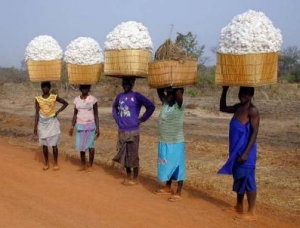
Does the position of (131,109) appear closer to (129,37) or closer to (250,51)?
(129,37)

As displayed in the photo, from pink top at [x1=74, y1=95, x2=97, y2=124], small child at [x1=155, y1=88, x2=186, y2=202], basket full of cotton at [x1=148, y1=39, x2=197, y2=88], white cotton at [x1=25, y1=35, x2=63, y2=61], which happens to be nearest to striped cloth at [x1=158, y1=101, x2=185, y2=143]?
small child at [x1=155, y1=88, x2=186, y2=202]

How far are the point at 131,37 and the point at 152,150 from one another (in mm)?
4478

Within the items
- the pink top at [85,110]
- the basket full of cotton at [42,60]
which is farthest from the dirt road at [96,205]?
the basket full of cotton at [42,60]

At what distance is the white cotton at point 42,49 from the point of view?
7438mm

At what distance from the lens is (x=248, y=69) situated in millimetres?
4598

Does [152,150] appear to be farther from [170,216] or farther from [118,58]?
[170,216]

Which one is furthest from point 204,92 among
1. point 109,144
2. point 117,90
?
point 109,144

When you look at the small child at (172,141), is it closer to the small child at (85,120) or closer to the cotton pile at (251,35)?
the cotton pile at (251,35)

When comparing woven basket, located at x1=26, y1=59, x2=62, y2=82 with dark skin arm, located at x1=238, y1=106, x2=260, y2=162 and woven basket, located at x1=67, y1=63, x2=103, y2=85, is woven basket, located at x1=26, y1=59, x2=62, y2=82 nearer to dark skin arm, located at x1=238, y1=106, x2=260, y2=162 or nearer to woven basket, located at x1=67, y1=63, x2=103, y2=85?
woven basket, located at x1=67, y1=63, x2=103, y2=85

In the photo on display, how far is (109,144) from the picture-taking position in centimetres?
1109

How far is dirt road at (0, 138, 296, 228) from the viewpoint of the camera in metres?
4.78

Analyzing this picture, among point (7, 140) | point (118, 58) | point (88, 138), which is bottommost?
point (7, 140)

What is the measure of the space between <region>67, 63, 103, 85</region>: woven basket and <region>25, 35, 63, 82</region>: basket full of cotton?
0.40 m

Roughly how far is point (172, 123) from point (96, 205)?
57.6 inches
